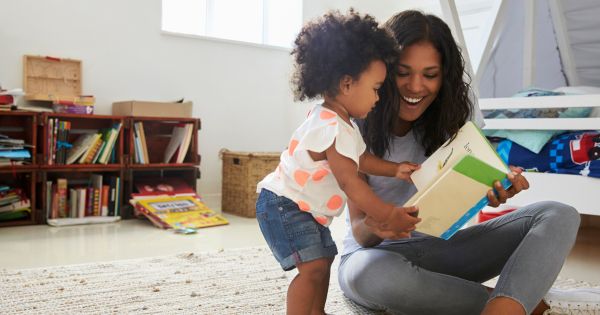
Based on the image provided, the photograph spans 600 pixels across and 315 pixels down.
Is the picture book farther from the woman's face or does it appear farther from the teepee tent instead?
the woman's face

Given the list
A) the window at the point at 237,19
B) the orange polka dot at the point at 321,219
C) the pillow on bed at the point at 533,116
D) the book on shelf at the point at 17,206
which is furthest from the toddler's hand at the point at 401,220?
the window at the point at 237,19

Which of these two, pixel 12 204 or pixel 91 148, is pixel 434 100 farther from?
pixel 12 204

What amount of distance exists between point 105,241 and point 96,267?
20.3 inches

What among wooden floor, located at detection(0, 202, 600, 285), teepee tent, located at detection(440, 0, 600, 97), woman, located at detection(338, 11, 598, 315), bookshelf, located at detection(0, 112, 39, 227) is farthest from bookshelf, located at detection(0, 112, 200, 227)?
woman, located at detection(338, 11, 598, 315)

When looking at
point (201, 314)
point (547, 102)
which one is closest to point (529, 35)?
point (547, 102)

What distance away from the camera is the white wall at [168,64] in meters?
2.83

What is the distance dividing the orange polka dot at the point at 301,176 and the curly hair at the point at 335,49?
0.53 feet

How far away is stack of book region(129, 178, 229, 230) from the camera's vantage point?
102 inches

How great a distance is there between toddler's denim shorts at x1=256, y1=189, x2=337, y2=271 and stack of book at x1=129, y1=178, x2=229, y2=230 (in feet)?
5.08

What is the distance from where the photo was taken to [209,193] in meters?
3.50

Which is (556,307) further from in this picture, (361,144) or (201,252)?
(201,252)

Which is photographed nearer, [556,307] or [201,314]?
[556,307]

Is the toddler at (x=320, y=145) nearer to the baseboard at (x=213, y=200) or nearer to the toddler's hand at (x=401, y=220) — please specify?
the toddler's hand at (x=401, y=220)

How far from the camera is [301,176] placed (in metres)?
1.01
